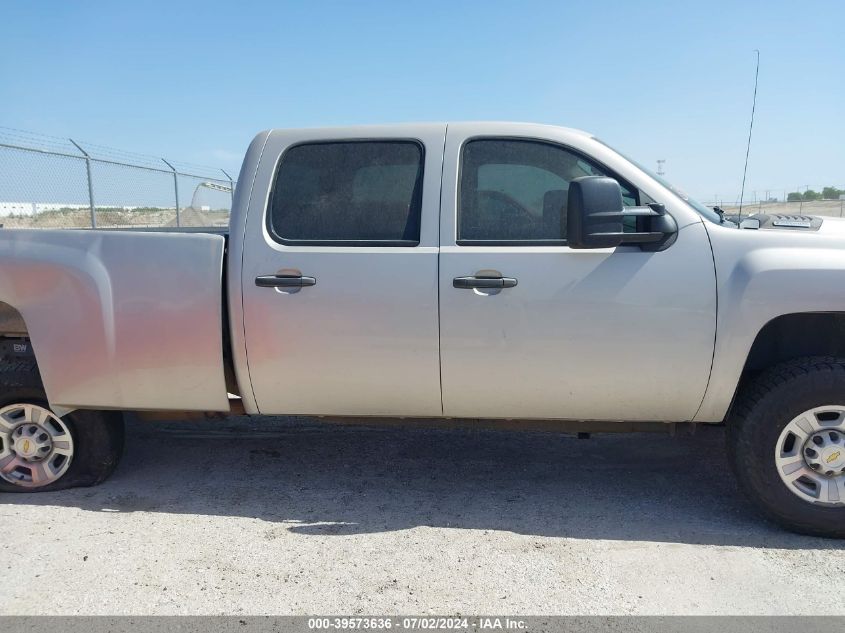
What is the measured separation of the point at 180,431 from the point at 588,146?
3.65 m

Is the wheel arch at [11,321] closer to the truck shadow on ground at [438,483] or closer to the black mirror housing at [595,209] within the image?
the truck shadow on ground at [438,483]

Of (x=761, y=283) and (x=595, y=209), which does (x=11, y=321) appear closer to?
(x=595, y=209)

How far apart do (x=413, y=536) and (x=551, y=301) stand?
1.39m

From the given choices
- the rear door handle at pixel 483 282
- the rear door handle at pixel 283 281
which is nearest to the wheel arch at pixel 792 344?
the rear door handle at pixel 483 282

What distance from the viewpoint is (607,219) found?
9.93ft

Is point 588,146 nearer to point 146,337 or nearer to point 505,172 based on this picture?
point 505,172

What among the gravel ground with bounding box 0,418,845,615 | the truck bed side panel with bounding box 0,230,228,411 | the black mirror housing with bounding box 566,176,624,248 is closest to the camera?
the gravel ground with bounding box 0,418,845,615

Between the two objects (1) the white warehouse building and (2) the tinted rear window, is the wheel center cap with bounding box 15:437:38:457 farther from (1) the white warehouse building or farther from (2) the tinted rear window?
(1) the white warehouse building

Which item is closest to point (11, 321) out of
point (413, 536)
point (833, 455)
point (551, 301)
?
point (413, 536)

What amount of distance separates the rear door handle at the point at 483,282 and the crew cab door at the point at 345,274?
0.43 feet

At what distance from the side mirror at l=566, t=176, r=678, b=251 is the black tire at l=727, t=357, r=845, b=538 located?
0.89 metres

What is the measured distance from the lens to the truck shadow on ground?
340cm

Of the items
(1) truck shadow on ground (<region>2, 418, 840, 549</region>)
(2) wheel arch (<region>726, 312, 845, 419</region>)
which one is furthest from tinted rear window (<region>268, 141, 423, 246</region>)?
(2) wheel arch (<region>726, 312, 845, 419</region>)

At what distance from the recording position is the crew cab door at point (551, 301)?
316cm
